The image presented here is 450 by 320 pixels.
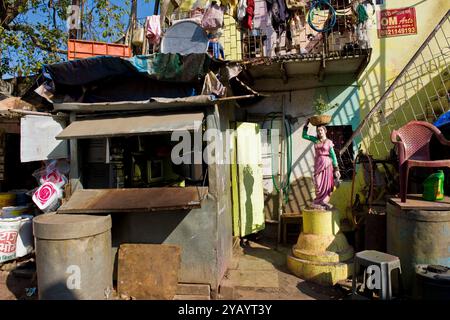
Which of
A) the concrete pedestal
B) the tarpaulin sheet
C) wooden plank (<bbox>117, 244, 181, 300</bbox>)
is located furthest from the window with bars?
wooden plank (<bbox>117, 244, 181, 300</bbox>)

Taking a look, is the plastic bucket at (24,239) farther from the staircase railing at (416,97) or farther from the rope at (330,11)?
the rope at (330,11)

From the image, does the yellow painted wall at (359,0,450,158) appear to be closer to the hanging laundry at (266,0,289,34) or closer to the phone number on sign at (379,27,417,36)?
the phone number on sign at (379,27,417,36)

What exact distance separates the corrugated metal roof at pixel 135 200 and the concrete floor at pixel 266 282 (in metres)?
1.64

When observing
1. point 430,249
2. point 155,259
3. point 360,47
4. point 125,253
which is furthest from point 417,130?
point 125,253

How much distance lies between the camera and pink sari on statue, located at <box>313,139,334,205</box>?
5.92 metres

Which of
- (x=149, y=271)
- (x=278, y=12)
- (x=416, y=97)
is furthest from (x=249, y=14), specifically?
(x=149, y=271)

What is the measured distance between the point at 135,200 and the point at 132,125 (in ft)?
4.03

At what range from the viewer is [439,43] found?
7.64 metres

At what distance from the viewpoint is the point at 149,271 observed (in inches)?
200

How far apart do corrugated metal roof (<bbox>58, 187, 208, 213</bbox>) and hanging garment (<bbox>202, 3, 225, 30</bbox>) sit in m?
3.51
